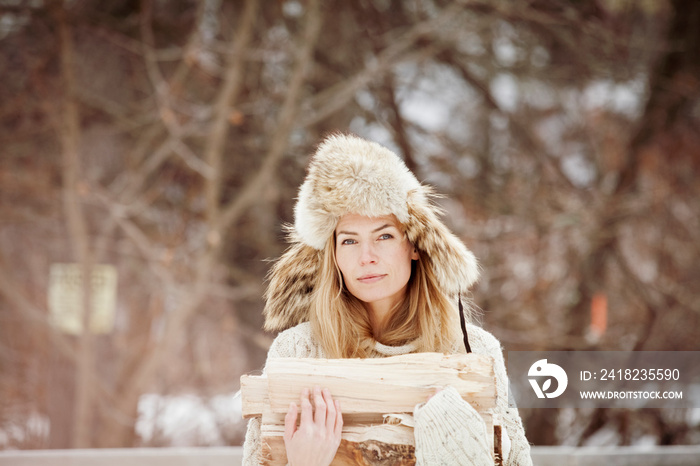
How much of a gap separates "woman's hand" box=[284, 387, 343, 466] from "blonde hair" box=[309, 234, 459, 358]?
29 cm

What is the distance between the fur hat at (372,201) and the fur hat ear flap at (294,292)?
0.19ft

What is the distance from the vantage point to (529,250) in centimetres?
604

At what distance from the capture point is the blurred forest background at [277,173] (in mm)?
4438

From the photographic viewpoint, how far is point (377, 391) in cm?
143

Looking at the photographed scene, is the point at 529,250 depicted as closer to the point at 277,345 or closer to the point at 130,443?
the point at 130,443

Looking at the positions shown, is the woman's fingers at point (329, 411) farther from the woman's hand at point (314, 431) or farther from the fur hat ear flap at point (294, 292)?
the fur hat ear flap at point (294, 292)

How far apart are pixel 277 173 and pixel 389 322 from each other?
3281 millimetres

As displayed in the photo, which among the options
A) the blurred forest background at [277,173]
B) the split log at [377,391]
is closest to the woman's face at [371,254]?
the split log at [377,391]

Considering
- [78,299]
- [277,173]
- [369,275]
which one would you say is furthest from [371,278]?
[78,299]

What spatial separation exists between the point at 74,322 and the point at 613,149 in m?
4.96

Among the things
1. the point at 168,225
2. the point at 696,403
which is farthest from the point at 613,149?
the point at 168,225

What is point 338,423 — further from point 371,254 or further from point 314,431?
point 371,254

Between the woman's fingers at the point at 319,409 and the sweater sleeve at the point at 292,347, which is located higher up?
the sweater sleeve at the point at 292,347

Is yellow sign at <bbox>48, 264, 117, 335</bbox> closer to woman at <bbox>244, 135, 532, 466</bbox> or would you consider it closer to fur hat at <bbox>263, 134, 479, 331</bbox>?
woman at <bbox>244, 135, 532, 466</bbox>
